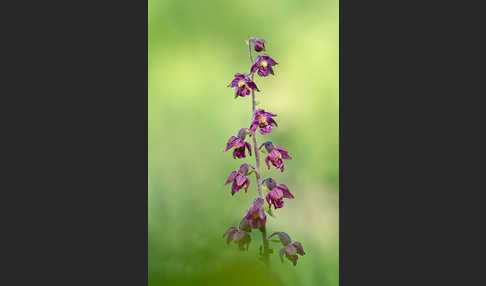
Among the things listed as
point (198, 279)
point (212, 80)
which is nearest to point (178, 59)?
point (212, 80)

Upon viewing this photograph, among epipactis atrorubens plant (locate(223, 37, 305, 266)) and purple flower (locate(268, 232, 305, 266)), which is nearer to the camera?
epipactis atrorubens plant (locate(223, 37, 305, 266))

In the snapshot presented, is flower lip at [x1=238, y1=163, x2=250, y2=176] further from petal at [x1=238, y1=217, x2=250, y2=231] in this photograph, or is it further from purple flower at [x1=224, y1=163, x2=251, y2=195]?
petal at [x1=238, y1=217, x2=250, y2=231]

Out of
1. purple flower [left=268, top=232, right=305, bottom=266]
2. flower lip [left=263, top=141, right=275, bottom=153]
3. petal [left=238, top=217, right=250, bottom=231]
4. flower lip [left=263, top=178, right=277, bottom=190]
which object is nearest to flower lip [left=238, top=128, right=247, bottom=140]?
flower lip [left=263, top=141, right=275, bottom=153]

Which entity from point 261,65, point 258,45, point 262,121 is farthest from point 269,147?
point 258,45

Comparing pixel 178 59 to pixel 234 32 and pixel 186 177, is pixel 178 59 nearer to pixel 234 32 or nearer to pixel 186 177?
pixel 234 32

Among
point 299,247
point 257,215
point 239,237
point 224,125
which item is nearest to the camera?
point 257,215

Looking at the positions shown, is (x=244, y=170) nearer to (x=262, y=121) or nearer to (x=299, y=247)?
(x=262, y=121)

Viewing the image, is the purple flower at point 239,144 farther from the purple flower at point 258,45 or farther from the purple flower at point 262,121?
the purple flower at point 258,45
